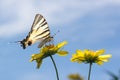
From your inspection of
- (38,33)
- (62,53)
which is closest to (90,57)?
(62,53)

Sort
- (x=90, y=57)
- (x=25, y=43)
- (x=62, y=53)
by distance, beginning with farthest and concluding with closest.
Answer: (x=25, y=43), (x=90, y=57), (x=62, y=53)

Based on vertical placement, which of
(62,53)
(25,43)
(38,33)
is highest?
(38,33)

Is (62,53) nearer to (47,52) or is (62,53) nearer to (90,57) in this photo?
(47,52)

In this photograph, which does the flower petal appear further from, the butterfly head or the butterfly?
the butterfly head

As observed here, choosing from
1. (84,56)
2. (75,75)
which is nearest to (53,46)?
(84,56)

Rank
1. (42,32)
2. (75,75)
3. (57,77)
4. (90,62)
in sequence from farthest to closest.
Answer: (42,32) → (90,62) → (57,77) → (75,75)

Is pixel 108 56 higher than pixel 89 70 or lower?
higher

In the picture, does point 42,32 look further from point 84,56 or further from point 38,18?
point 84,56

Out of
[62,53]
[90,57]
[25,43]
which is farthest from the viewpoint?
[25,43]
